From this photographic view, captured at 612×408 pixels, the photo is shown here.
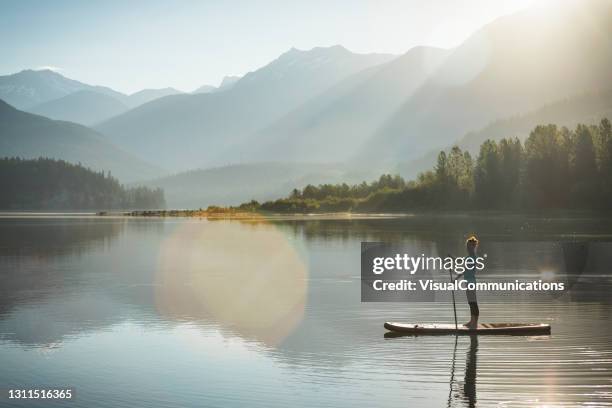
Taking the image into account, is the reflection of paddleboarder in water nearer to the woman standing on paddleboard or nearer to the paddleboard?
the paddleboard

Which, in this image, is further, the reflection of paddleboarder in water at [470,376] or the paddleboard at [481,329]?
the paddleboard at [481,329]

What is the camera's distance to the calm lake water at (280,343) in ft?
86.8

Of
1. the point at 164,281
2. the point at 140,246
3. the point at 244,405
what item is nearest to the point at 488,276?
the point at 164,281

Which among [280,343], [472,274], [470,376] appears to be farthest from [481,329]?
[280,343]

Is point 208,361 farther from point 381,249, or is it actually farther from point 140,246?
point 140,246

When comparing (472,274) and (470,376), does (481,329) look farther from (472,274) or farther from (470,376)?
(470,376)

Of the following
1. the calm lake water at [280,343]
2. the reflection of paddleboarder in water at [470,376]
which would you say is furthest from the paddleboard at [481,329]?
the reflection of paddleboarder in water at [470,376]

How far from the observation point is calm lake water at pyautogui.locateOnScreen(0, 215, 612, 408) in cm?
2647

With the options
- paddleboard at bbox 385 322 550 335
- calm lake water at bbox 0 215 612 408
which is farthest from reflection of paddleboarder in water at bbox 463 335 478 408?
paddleboard at bbox 385 322 550 335

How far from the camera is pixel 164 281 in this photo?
6272 cm

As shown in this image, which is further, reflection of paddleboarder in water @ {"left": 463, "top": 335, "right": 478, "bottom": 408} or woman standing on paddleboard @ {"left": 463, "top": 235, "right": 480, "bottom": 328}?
woman standing on paddleboard @ {"left": 463, "top": 235, "right": 480, "bottom": 328}

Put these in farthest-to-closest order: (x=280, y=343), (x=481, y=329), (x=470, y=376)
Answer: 1. (x=280, y=343)
2. (x=481, y=329)
3. (x=470, y=376)

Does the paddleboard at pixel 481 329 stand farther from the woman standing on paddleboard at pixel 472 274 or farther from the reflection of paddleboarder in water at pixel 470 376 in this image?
the reflection of paddleboarder in water at pixel 470 376

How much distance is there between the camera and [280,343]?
116 feet
